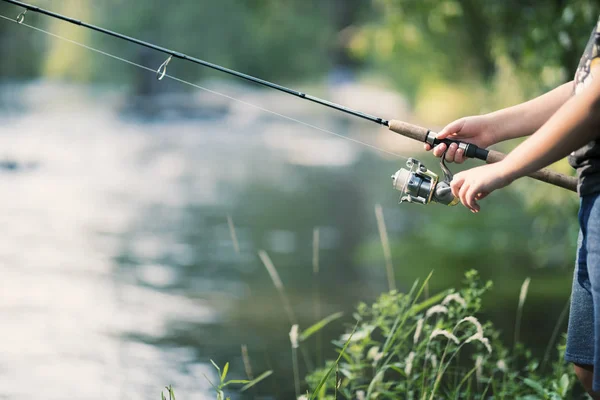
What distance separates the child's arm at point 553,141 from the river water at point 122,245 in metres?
2.21

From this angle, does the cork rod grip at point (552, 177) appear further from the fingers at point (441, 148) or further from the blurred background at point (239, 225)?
the blurred background at point (239, 225)

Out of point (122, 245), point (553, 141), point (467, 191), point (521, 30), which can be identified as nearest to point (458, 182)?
point (467, 191)

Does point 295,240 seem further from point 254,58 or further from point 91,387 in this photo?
point 254,58

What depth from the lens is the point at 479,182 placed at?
6.23 feet

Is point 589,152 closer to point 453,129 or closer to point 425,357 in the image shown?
point 453,129

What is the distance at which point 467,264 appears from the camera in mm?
7180

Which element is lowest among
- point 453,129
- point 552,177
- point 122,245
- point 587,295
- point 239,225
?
point 587,295

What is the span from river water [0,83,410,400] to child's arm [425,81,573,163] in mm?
1928

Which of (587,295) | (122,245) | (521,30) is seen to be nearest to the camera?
(587,295)

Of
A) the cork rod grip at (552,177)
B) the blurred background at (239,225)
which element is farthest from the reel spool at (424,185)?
the blurred background at (239,225)

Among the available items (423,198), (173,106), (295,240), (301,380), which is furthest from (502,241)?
(173,106)

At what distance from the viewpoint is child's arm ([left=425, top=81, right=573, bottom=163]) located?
2.13 metres

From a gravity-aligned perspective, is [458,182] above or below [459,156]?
below

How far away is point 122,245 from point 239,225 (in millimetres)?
1425
